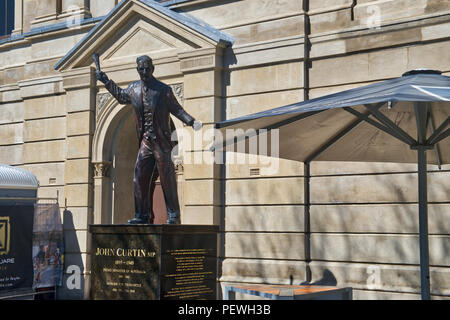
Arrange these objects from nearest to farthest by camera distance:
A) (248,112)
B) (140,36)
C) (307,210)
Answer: (307,210), (248,112), (140,36)

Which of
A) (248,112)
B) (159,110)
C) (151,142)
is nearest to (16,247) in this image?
(248,112)

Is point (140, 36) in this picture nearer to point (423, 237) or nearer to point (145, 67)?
point (145, 67)

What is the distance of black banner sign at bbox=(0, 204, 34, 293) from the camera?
46.1 feet

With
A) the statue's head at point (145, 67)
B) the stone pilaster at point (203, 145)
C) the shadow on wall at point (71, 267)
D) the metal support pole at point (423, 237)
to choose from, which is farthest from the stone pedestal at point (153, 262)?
the shadow on wall at point (71, 267)

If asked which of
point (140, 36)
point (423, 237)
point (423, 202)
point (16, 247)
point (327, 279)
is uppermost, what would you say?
point (140, 36)

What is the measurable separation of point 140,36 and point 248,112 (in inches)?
136

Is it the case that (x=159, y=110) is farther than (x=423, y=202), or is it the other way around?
(x=159, y=110)

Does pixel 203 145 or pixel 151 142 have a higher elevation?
pixel 203 145

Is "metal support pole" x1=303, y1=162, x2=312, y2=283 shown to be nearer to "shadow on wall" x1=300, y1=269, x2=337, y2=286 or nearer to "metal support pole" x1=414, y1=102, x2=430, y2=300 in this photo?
"shadow on wall" x1=300, y1=269, x2=337, y2=286

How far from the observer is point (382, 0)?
39.3ft

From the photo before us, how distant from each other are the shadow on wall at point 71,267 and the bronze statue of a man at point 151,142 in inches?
259

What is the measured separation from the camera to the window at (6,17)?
746 inches

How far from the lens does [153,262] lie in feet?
28.1

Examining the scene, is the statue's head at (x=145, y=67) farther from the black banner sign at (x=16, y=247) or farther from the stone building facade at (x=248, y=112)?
the black banner sign at (x=16, y=247)
